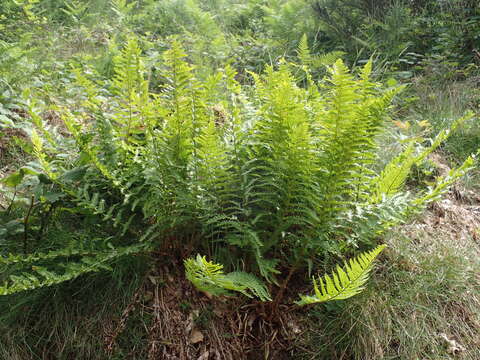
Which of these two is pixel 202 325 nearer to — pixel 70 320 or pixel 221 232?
pixel 221 232

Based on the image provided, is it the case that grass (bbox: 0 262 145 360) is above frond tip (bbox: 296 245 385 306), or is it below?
below

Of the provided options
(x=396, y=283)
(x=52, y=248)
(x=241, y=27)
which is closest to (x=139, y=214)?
(x=52, y=248)

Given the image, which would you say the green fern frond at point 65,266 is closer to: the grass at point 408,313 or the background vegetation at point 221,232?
the background vegetation at point 221,232

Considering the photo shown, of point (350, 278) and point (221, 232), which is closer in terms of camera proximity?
point (350, 278)

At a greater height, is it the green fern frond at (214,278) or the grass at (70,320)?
the green fern frond at (214,278)

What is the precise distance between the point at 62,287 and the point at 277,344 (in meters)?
0.93

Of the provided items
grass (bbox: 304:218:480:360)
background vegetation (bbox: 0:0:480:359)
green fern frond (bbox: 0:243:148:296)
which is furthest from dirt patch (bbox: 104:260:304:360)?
green fern frond (bbox: 0:243:148:296)

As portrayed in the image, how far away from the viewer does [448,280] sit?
1835mm

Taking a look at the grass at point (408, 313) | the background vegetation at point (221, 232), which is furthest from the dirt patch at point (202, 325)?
the grass at point (408, 313)

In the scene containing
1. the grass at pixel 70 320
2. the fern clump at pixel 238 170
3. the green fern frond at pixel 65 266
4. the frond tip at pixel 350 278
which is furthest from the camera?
the grass at pixel 70 320

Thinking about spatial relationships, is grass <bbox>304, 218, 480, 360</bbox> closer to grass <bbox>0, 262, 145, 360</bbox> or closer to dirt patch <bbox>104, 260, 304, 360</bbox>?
dirt patch <bbox>104, 260, 304, 360</bbox>

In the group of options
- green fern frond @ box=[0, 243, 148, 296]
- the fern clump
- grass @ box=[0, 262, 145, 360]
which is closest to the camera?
green fern frond @ box=[0, 243, 148, 296]

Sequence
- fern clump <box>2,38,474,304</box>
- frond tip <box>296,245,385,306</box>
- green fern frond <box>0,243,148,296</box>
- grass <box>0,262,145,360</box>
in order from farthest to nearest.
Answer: grass <box>0,262,145,360</box> < fern clump <box>2,38,474,304</box> < green fern frond <box>0,243,148,296</box> < frond tip <box>296,245,385,306</box>

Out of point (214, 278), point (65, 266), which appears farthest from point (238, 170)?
point (65, 266)
